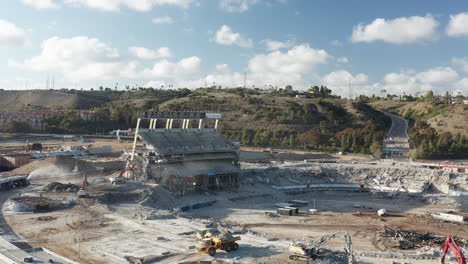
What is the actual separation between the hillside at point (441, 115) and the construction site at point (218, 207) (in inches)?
1621

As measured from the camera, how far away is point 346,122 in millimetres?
129500

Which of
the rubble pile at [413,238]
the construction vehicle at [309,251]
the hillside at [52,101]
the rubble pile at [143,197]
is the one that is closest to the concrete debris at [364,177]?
the rubble pile at [143,197]

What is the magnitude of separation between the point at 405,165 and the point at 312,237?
42.2 meters

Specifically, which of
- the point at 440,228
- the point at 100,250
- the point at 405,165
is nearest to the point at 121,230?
the point at 100,250

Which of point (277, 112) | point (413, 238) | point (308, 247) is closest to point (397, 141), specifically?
point (277, 112)

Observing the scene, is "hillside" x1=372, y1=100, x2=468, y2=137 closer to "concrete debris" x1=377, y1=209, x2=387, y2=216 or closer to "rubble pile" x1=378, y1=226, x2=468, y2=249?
"concrete debris" x1=377, y1=209, x2=387, y2=216

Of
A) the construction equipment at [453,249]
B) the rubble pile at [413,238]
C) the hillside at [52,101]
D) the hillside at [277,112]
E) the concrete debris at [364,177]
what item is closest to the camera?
the construction equipment at [453,249]

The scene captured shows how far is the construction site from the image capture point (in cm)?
3152

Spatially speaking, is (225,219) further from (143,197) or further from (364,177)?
(364,177)

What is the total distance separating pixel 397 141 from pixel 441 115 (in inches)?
1323

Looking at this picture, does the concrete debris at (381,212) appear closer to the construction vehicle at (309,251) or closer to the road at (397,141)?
the construction vehicle at (309,251)

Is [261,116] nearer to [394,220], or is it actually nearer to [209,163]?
[209,163]

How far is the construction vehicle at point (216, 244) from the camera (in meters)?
30.5

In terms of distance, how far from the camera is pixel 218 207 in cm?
5297
